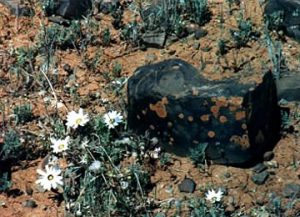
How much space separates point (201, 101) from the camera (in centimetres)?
495

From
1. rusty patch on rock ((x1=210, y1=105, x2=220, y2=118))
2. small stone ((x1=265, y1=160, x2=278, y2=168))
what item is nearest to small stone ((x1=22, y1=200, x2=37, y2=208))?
rusty patch on rock ((x1=210, y1=105, x2=220, y2=118))

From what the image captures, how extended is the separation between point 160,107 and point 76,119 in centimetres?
50

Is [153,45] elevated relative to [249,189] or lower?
elevated

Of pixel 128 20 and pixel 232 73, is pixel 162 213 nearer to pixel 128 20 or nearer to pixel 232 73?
pixel 232 73

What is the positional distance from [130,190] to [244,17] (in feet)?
6.12

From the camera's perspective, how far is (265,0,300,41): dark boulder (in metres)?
6.03

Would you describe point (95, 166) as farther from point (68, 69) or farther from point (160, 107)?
point (68, 69)

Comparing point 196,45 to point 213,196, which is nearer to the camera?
point 213,196

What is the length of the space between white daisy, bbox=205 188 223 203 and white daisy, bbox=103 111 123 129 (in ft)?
2.32

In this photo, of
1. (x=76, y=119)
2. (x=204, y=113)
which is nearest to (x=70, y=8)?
(x=76, y=119)

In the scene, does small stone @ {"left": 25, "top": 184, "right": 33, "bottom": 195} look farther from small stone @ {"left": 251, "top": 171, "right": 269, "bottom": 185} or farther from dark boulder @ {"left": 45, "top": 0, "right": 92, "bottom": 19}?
dark boulder @ {"left": 45, "top": 0, "right": 92, "bottom": 19}

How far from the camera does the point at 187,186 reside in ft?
16.3

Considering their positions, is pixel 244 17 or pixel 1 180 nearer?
pixel 1 180

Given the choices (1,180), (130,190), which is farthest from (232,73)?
(1,180)
